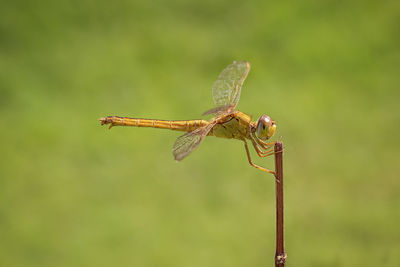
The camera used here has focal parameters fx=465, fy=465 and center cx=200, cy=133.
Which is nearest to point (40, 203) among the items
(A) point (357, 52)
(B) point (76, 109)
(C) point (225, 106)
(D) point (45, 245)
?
(D) point (45, 245)

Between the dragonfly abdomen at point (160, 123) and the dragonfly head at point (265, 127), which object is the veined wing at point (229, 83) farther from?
the dragonfly head at point (265, 127)

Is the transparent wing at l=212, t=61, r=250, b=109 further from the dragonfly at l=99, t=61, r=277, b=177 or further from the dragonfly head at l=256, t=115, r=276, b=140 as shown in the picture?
the dragonfly head at l=256, t=115, r=276, b=140

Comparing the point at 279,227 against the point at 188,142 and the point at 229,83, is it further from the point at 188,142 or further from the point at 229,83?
the point at 229,83

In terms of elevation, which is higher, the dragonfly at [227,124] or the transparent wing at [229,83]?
the transparent wing at [229,83]

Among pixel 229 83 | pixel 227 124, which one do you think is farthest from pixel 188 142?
pixel 229 83

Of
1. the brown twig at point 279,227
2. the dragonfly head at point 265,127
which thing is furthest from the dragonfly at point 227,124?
the brown twig at point 279,227

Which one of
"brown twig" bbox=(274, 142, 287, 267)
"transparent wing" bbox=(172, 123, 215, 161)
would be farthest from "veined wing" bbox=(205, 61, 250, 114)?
"brown twig" bbox=(274, 142, 287, 267)
